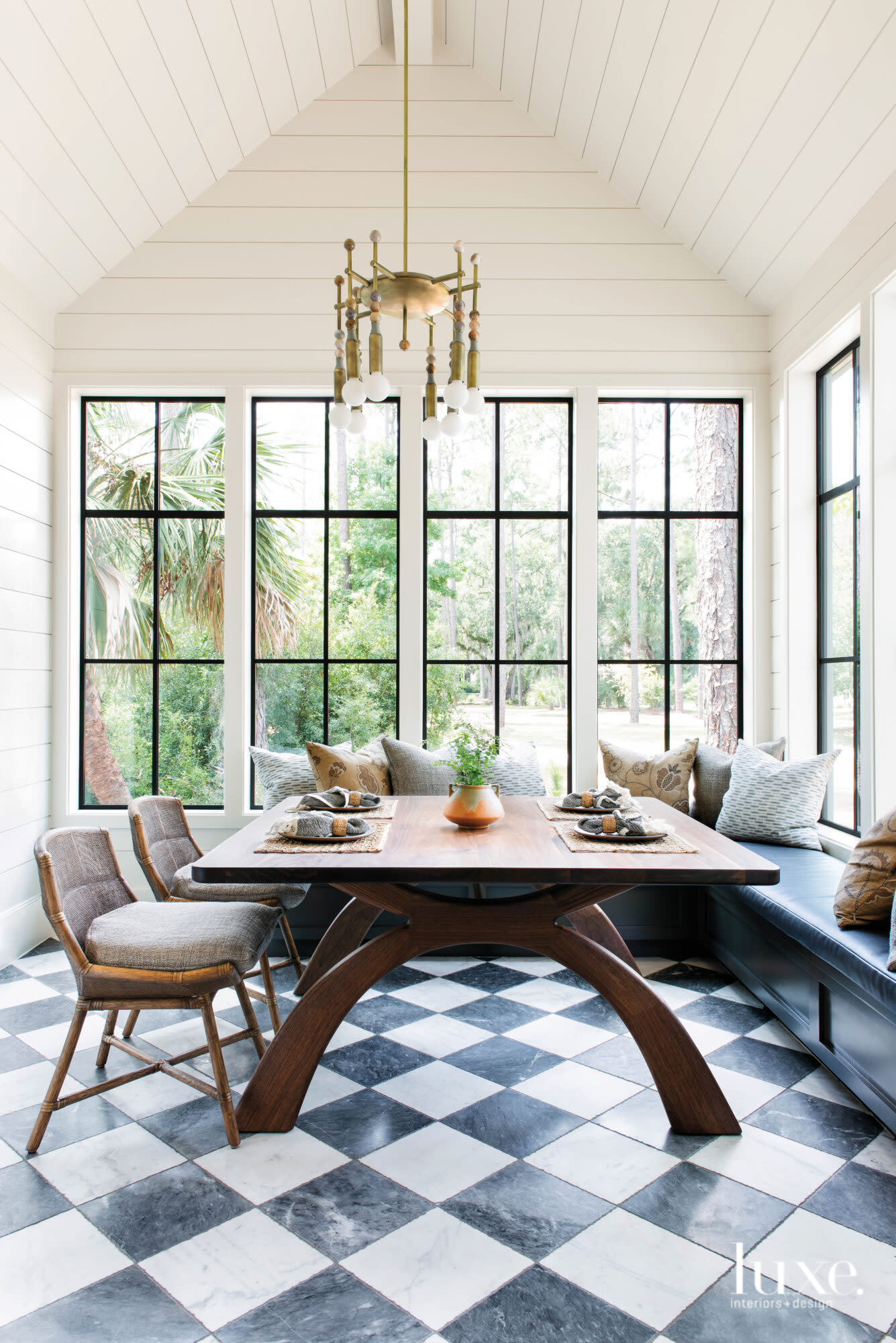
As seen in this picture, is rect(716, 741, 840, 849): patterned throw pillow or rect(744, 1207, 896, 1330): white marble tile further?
rect(716, 741, 840, 849): patterned throw pillow

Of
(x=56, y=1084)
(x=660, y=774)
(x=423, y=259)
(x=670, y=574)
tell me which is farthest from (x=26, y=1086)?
(x=423, y=259)

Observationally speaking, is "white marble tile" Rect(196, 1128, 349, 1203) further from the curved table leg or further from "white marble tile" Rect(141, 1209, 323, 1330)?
the curved table leg

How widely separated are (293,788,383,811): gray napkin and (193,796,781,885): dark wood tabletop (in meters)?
0.38

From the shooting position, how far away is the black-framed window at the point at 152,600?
14.5ft

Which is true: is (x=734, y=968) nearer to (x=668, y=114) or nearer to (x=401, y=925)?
(x=401, y=925)

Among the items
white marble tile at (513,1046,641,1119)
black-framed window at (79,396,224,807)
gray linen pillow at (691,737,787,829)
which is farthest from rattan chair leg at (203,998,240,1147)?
gray linen pillow at (691,737,787,829)

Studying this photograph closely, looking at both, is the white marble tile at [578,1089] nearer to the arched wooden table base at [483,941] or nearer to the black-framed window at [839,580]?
the arched wooden table base at [483,941]

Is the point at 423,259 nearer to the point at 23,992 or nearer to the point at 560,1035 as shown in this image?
the point at 560,1035

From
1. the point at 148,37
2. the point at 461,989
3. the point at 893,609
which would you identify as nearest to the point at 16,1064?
the point at 461,989

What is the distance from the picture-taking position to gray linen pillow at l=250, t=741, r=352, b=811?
13.1 ft

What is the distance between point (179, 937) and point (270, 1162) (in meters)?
0.64

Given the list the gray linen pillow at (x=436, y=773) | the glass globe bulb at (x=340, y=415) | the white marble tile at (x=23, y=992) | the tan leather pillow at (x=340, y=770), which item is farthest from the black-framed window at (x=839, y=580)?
the white marble tile at (x=23, y=992)

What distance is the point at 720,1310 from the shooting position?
164 cm

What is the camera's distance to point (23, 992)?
3387mm
